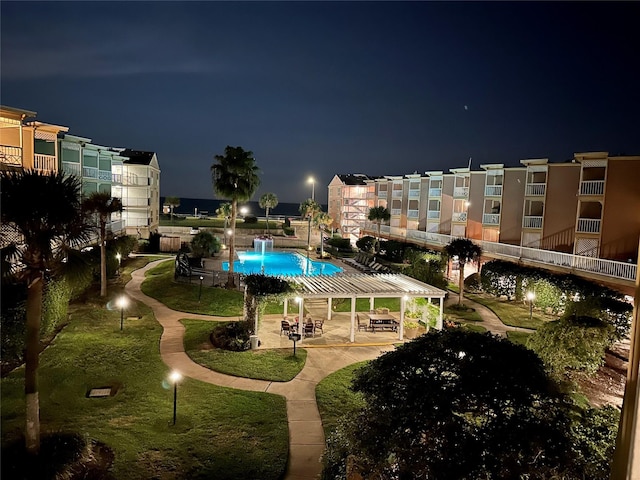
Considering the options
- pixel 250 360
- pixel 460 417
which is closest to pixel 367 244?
pixel 250 360

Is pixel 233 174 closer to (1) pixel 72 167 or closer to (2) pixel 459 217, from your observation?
(1) pixel 72 167

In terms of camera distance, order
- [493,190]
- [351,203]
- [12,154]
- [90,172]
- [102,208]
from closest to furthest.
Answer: [102,208] → [12,154] → [90,172] → [493,190] → [351,203]

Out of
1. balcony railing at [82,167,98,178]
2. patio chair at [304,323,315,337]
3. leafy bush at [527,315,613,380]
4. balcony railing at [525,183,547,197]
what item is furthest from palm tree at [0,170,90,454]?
balcony railing at [525,183,547,197]

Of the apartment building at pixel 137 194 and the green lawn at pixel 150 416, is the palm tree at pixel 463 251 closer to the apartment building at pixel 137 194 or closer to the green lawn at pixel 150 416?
the green lawn at pixel 150 416

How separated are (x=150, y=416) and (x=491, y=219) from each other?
32.5 metres

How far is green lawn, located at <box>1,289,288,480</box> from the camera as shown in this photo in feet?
33.2

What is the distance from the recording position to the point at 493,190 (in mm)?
37250

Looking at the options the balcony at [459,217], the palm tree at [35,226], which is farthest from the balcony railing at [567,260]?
the palm tree at [35,226]

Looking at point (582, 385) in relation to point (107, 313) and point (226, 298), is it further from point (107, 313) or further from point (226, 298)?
point (107, 313)

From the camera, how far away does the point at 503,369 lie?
21.0 feet

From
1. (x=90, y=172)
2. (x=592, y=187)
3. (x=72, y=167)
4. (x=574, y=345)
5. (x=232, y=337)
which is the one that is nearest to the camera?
(x=574, y=345)

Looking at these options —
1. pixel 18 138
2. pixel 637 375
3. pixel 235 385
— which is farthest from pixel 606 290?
pixel 18 138

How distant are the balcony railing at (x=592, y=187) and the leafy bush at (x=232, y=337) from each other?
24.2 m

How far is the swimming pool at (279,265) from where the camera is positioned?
38750 millimetres
